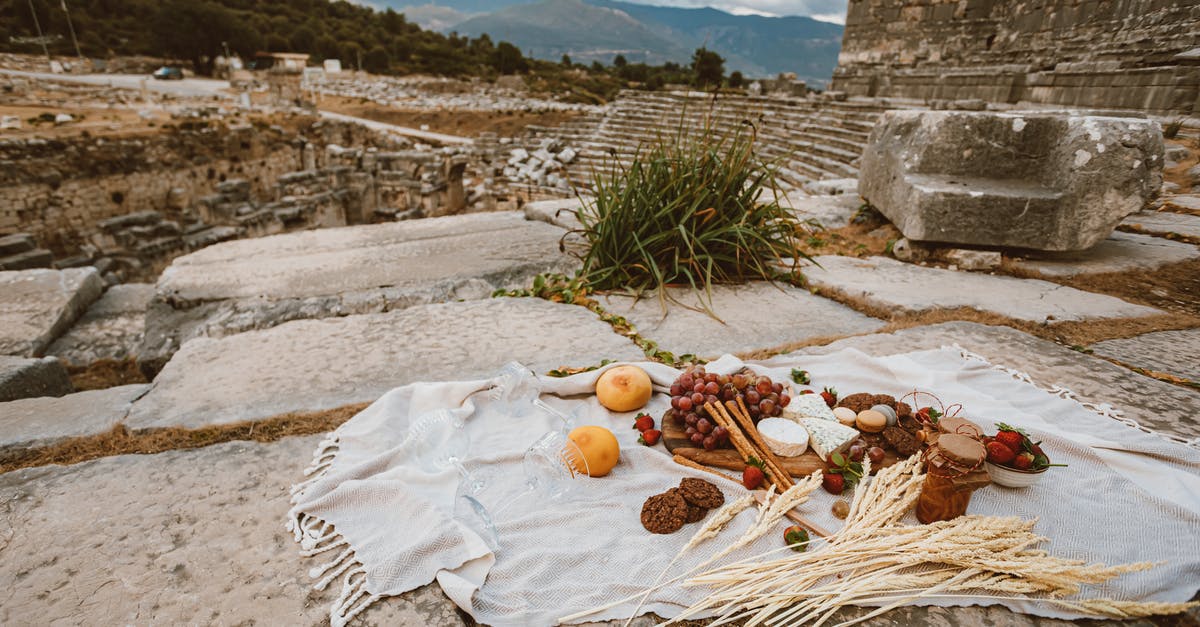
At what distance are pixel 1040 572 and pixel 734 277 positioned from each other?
215 cm

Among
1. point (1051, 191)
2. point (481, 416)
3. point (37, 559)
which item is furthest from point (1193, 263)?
point (37, 559)

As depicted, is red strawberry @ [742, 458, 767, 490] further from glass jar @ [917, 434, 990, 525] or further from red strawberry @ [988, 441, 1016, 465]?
red strawberry @ [988, 441, 1016, 465]

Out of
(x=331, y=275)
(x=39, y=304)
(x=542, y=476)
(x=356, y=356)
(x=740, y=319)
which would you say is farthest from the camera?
(x=39, y=304)

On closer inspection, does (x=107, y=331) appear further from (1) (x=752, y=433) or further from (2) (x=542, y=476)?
(1) (x=752, y=433)

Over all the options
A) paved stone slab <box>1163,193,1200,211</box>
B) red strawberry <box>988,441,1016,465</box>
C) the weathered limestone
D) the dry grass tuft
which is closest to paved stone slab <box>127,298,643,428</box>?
the dry grass tuft

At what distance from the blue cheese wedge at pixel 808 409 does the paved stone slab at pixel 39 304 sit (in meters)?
4.11

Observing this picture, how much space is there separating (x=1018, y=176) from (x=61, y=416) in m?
5.24

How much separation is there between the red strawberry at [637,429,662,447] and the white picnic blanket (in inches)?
1.6

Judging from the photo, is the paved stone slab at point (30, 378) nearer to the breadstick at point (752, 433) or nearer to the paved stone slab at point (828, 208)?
the breadstick at point (752, 433)

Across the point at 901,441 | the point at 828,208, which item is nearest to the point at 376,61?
the point at 828,208

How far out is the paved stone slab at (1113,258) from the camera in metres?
3.13

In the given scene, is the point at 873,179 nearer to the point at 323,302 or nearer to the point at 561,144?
the point at 323,302

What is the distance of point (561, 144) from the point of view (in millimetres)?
15320

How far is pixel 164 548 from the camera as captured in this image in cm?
123
